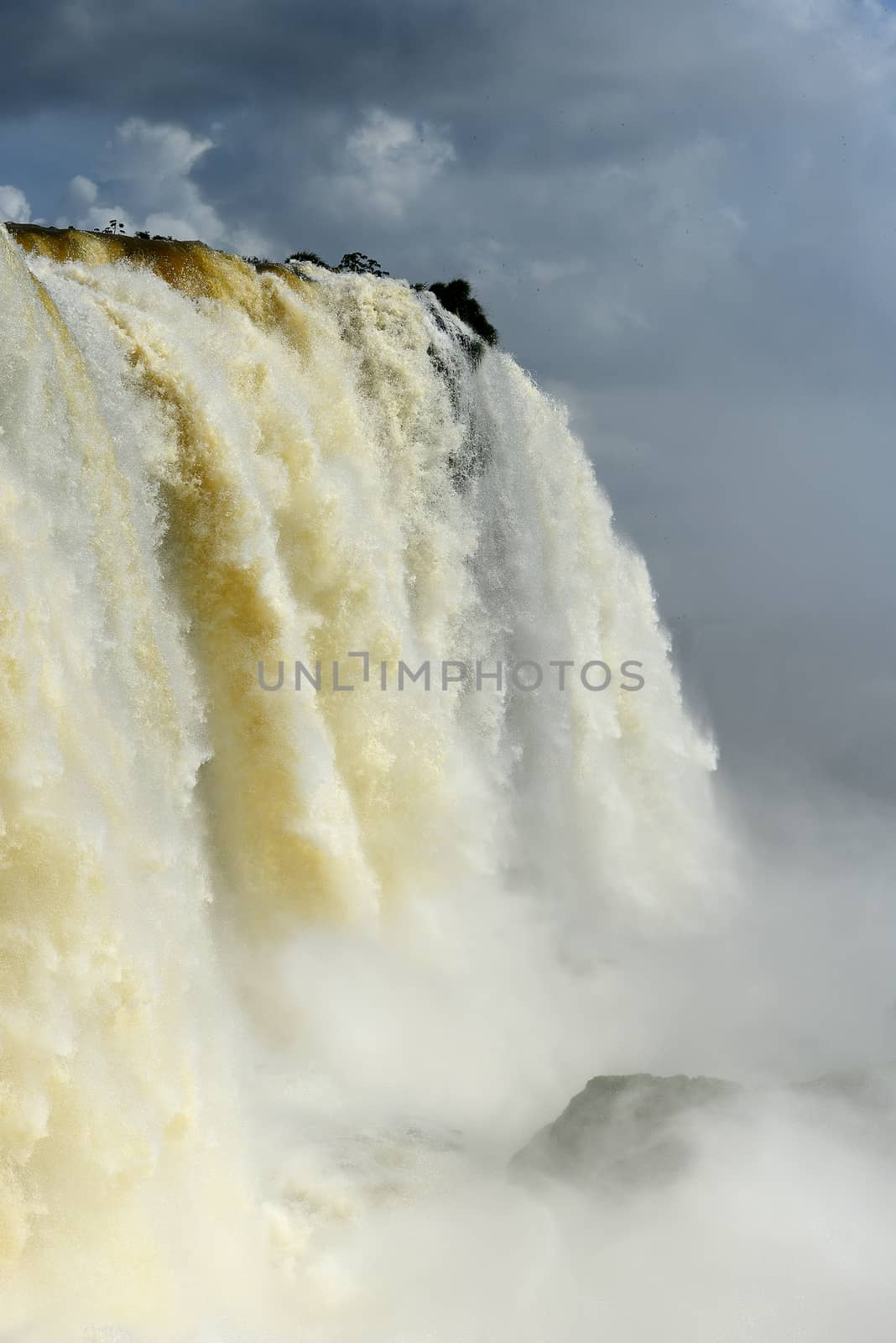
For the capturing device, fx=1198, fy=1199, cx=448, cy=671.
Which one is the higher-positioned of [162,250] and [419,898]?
[162,250]

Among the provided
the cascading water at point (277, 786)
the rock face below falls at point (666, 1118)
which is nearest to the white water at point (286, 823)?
the cascading water at point (277, 786)

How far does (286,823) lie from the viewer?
11.6m

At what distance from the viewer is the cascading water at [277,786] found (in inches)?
280

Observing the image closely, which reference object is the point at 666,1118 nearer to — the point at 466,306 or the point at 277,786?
the point at 277,786

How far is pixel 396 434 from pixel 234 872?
5.52 metres

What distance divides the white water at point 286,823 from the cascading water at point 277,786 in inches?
1.3

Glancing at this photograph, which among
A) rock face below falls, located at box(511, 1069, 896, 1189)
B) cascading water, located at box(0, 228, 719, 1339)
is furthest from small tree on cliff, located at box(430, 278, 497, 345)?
rock face below falls, located at box(511, 1069, 896, 1189)

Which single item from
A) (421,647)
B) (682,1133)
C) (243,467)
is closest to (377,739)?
(421,647)

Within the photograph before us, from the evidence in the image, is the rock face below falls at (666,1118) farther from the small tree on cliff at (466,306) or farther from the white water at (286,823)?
the small tree on cliff at (466,306)

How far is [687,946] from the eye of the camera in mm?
16266

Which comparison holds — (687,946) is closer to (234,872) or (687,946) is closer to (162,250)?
(234,872)

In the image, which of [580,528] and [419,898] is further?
[580,528]

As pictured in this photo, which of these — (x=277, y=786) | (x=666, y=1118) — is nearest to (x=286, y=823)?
(x=277, y=786)

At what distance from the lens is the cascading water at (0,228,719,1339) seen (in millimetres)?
7109
